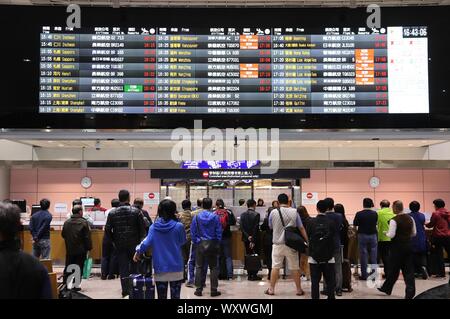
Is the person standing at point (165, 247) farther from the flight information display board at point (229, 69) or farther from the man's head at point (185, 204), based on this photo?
the man's head at point (185, 204)

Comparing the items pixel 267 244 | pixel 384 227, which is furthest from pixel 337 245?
pixel 267 244

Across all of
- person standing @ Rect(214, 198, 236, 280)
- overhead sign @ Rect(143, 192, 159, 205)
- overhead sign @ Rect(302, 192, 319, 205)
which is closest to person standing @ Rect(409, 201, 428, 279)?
person standing @ Rect(214, 198, 236, 280)

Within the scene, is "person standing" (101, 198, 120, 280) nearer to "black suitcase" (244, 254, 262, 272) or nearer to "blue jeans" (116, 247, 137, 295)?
"blue jeans" (116, 247, 137, 295)

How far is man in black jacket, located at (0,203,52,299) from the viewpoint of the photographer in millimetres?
2381

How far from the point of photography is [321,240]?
5.93 metres

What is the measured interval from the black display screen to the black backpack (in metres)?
1.44

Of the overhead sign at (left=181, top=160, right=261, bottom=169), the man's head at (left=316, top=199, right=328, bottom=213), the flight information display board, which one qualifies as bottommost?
the man's head at (left=316, top=199, right=328, bottom=213)

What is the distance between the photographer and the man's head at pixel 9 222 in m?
2.45

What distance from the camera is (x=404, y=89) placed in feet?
21.3

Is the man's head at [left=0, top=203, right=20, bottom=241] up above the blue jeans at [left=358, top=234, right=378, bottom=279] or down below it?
above

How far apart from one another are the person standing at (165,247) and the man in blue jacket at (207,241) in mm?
2382

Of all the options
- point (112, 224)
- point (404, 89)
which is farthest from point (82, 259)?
point (404, 89)

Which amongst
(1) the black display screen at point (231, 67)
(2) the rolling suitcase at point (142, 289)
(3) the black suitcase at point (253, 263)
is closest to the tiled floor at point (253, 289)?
(3) the black suitcase at point (253, 263)
